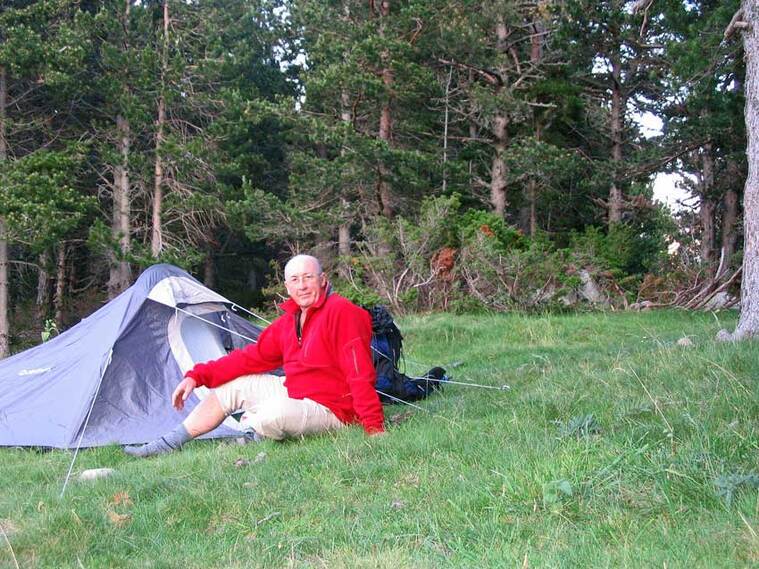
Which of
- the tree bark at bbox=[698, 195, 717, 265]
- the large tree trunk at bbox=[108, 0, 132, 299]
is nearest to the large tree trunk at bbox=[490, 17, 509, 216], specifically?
the tree bark at bbox=[698, 195, 717, 265]

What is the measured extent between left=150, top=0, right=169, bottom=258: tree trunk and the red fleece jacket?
1441 cm

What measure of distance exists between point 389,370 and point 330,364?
4.68ft

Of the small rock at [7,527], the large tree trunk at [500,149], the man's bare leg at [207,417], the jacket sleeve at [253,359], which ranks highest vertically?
the large tree trunk at [500,149]

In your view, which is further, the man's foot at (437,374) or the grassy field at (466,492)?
the man's foot at (437,374)

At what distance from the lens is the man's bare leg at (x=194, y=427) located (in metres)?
4.72

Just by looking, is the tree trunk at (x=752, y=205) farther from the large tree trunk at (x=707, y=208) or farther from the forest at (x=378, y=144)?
the large tree trunk at (x=707, y=208)

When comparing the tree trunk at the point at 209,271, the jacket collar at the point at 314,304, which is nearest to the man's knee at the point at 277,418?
the jacket collar at the point at 314,304

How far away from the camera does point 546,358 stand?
7.16 meters

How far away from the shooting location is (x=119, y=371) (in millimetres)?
6121

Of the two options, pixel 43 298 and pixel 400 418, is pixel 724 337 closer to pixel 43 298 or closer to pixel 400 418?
pixel 400 418

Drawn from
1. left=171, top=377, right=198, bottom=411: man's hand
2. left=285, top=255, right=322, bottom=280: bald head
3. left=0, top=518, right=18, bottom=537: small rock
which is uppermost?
left=285, top=255, right=322, bottom=280: bald head

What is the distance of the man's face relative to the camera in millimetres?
4578

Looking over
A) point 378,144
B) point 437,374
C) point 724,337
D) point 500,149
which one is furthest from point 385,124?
point 724,337

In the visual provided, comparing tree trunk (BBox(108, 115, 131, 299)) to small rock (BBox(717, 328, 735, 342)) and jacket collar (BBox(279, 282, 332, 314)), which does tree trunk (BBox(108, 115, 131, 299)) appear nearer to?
jacket collar (BBox(279, 282, 332, 314))
